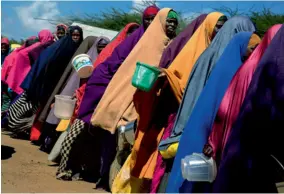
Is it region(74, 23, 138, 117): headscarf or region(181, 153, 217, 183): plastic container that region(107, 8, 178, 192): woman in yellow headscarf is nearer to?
region(74, 23, 138, 117): headscarf

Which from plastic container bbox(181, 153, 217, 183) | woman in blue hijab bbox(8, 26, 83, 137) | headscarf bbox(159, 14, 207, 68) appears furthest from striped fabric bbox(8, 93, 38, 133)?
plastic container bbox(181, 153, 217, 183)

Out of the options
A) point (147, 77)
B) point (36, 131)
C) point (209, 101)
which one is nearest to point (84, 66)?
point (147, 77)

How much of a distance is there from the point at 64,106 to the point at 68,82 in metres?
0.55

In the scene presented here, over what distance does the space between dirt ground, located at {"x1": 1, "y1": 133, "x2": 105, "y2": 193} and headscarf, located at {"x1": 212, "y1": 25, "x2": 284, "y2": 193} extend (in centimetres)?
289

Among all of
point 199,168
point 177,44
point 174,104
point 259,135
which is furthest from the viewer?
point 177,44

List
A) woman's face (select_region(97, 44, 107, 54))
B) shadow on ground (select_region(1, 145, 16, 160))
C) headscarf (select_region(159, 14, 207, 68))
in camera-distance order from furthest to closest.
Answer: shadow on ground (select_region(1, 145, 16, 160)) → woman's face (select_region(97, 44, 107, 54)) → headscarf (select_region(159, 14, 207, 68))

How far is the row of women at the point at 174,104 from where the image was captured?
301 centimetres

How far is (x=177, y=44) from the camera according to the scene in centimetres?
483

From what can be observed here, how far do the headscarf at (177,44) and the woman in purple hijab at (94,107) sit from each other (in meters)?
0.86

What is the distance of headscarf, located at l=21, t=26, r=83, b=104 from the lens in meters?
7.73

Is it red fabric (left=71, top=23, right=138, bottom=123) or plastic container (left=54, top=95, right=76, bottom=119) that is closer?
red fabric (left=71, top=23, right=138, bottom=123)

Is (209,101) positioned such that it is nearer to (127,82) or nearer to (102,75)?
(127,82)

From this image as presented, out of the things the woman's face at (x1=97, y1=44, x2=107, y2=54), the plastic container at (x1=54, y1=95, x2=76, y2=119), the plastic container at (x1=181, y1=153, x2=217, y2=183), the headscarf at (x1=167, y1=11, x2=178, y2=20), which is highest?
the headscarf at (x1=167, y1=11, x2=178, y2=20)

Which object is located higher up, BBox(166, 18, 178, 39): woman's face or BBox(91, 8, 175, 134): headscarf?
BBox(166, 18, 178, 39): woman's face
